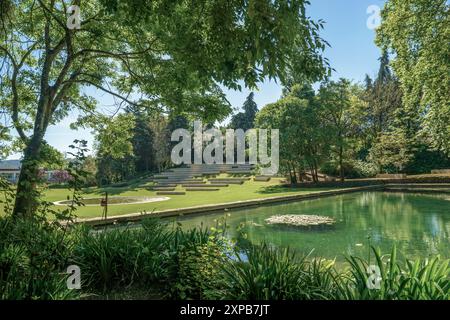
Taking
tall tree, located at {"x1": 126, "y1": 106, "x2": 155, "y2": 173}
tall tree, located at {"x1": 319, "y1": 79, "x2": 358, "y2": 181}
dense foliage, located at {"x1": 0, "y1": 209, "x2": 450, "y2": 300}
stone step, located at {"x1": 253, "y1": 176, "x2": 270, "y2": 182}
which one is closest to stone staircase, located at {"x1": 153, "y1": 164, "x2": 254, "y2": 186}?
stone step, located at {"x1": 253, "y1": 176, "x2": 270, "y2": 182}

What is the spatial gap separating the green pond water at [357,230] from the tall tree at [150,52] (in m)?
2.48

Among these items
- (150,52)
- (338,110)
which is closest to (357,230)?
(150,52)

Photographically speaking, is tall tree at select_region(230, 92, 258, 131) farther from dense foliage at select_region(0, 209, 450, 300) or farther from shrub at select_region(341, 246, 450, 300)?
shrub at select_region(341, 246, 450, 300)

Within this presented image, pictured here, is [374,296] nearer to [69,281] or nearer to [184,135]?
[69,281]

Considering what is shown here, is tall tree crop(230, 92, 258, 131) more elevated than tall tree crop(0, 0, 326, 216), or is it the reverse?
tall tree crop(230, 92, 258, 131)

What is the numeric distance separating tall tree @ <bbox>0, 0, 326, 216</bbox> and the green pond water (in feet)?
8.12

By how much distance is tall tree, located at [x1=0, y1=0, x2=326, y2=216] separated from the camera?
10.5 ft

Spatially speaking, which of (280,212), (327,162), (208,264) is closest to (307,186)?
(327,162)

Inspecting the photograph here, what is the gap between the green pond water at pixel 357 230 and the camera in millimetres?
7324

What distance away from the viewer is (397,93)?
3469 cm

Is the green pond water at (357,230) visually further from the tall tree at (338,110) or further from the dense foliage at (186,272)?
the tall tree at (338,110)

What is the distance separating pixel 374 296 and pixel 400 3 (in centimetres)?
1444

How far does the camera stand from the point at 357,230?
30.9 ft

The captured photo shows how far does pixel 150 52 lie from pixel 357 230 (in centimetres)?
778
